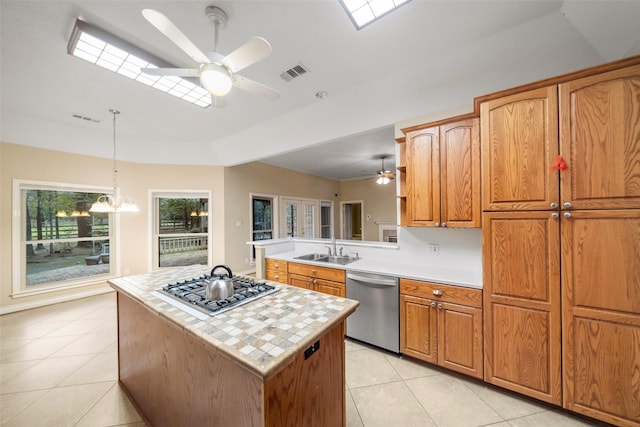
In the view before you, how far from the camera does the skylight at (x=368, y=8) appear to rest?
1672 millimetres

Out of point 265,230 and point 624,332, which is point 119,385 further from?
point 265,230

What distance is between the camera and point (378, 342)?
92.1 inches

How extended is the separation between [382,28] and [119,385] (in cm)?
373

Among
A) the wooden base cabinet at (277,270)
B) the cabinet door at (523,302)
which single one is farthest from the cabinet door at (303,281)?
the cabinet door at (523,302)

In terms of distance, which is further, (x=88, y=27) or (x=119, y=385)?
(x=119, y=385)

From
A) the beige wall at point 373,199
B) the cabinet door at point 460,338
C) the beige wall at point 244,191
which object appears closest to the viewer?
the cabinet door at point 460,338

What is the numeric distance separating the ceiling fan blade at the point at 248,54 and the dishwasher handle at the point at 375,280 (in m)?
2.07

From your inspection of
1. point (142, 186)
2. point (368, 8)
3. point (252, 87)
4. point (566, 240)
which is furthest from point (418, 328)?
point (142, 186)

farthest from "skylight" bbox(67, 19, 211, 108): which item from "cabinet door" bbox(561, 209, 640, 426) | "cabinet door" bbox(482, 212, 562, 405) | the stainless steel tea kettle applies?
"cabinet door" bbox(561, 209, 640, 426)

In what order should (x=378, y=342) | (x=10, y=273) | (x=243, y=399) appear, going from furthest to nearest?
(x=10, y=273) → (x=378, y=342) → (x=243, y=399)

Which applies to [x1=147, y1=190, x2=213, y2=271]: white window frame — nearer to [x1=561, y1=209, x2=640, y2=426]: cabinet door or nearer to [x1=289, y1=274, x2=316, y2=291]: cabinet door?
[x1=289, y1=274, x2=316, y2=291]: cabinet door

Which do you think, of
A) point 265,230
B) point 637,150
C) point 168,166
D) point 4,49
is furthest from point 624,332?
point 168,166

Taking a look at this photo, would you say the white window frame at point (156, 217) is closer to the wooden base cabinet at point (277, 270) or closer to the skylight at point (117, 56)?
the wooden base cabinet at point (277, 270)

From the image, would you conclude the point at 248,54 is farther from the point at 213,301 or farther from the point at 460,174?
the point at 460,174
